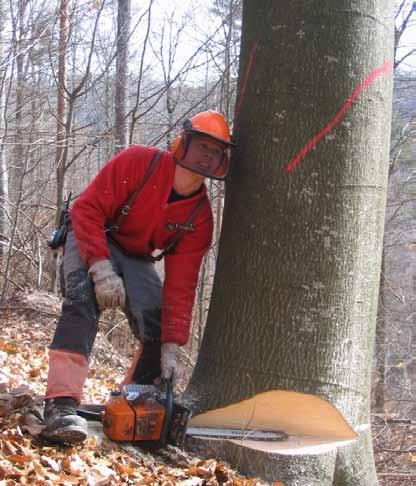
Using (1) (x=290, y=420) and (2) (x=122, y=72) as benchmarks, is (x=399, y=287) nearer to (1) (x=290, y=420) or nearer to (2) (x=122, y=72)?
(2) (x=122, y=72)

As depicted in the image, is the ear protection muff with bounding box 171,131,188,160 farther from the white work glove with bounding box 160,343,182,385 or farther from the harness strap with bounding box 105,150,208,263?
the white work glove with bounding box 160,343,182,385

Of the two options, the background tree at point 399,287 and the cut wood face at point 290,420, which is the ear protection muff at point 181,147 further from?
the background tree at point 399,287

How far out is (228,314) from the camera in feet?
9.99

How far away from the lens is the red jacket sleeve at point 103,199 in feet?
9.52

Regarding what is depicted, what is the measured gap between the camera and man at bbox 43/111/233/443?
9.31 ft

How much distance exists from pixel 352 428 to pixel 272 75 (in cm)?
190

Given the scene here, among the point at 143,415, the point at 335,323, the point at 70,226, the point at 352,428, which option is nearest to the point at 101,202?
the point at 70,226

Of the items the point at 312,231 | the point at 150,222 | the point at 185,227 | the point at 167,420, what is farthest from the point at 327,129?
the point at 167,420

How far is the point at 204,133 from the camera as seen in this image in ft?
10.0

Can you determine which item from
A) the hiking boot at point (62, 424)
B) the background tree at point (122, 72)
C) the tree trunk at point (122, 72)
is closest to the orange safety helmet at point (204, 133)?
the hiking boot at point (62, 424)

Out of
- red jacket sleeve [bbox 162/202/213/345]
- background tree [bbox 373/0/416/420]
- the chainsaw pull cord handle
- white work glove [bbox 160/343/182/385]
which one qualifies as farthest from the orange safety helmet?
background tree [bbox 373/0/416/420]

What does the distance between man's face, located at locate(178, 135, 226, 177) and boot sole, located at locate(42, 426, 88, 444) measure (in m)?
1.45

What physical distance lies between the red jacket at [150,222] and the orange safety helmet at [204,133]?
0.07 meters

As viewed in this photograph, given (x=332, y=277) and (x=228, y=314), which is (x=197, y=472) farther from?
(x=332, y=277)
